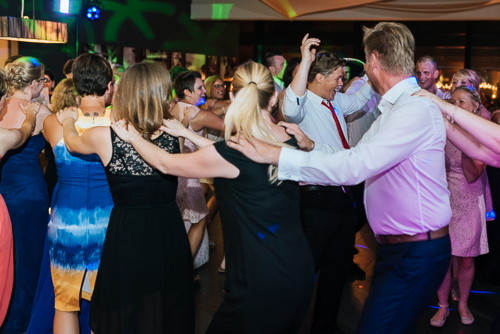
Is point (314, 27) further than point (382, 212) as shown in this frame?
Yes

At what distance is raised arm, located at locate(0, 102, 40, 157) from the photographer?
2.65 meters

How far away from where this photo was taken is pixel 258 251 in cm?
183

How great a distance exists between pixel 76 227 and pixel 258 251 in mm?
1165

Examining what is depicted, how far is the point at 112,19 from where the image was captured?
827 cm

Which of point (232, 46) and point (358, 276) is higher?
point (232, 46)

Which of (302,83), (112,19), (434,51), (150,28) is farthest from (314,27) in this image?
(302,83)

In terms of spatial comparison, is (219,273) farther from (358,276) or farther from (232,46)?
(232,46)

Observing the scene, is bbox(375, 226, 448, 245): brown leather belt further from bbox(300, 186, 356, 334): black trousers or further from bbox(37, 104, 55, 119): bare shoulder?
bbox(37, 104, 55, 119): bare shoulder

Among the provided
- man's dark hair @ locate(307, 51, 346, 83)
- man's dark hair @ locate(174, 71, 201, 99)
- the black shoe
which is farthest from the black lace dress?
the black shoe

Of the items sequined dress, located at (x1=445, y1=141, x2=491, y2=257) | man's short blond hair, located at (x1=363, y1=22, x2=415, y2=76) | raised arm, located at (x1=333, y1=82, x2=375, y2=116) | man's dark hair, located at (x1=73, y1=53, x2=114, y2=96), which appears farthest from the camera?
raised arm, located at (x1=333, y1=82, x2=375, y2=116)

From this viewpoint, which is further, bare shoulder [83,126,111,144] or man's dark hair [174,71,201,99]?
man's dark hair [174,71,201,99]

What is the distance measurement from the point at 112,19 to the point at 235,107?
713 cm

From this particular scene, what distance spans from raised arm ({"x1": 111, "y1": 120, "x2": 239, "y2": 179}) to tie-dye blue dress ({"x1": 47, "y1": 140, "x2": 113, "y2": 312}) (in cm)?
54


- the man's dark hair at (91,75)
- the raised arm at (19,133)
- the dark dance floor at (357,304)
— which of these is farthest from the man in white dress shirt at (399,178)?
the raised arm at (19,133)
